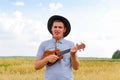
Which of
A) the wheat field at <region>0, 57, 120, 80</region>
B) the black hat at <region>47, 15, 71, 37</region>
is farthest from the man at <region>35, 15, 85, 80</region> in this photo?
the wheat field at <region>0, 57, 120, 80</region>

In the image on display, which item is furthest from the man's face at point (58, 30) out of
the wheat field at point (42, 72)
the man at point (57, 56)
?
the wheat field at point (42, 72)

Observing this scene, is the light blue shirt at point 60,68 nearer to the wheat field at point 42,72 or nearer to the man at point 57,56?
the man at point 57,56

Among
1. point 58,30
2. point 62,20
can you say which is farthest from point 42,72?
point 58,30

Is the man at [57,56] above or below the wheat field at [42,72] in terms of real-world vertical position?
above

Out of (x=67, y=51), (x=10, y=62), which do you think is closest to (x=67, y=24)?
(x=67, y=51)

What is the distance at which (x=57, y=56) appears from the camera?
171 inches

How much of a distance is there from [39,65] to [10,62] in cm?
2108

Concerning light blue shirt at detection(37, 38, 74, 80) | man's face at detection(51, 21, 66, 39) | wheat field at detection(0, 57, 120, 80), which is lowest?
wheat field at detection(0, 57, 120, 80)

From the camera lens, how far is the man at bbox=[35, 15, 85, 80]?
171 inches

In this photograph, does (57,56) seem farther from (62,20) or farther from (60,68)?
(62,20)

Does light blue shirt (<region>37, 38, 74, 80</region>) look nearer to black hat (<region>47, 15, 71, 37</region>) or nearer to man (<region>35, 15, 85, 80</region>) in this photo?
man (<region>35, 15, 85, 80</region>)

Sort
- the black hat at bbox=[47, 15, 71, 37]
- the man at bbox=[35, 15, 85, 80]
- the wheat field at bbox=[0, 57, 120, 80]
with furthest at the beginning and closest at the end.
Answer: the wheat field at bbox=[0, 57, 120, 80] → the black hat at bbox=[47, 15, 71, 37] → the man at bbox=[35, 15, 85, 80]

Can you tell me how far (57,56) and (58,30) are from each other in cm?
29

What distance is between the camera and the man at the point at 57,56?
4336 mm
